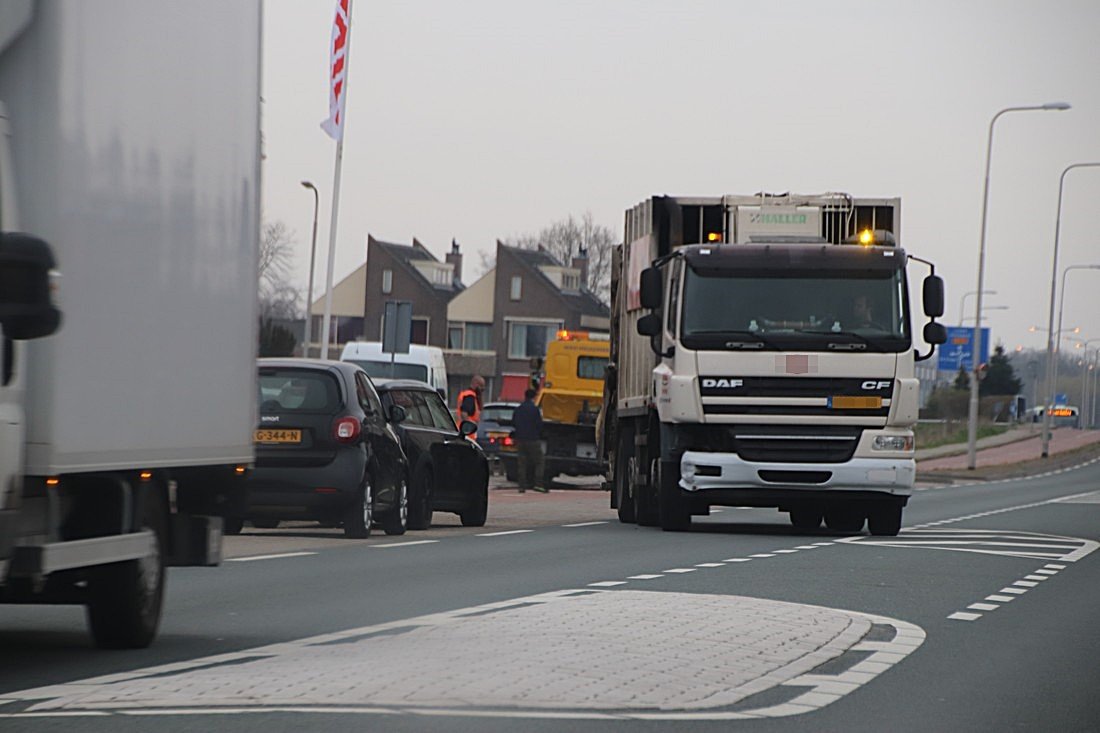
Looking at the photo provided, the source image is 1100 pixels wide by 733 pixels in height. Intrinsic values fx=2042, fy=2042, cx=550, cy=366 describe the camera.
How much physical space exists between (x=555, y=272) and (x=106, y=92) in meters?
112

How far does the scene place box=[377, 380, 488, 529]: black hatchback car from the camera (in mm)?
21281

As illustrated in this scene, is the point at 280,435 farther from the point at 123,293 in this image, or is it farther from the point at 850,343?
the point at 123,293

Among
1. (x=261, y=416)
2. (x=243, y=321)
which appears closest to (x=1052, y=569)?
(x=261, y=416)

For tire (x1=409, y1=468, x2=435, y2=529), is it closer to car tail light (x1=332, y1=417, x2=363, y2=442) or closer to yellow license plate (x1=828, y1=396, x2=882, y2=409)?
car tail light (x1=332, y1=417, x2=363, y2=442)

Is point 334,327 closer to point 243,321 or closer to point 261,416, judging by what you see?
point 261,416

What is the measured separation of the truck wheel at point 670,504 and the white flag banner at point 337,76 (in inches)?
652

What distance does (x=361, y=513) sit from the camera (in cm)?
1927

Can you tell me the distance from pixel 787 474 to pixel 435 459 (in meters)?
3.73

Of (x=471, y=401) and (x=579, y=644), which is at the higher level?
(x=471, y=401)

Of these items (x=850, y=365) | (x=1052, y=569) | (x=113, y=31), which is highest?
(x=113, y=31)

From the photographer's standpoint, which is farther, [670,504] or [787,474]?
[670,504]

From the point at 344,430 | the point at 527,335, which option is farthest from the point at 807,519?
the point at 527,335

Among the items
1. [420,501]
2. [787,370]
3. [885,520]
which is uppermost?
[787,370]

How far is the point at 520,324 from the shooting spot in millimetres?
120188
